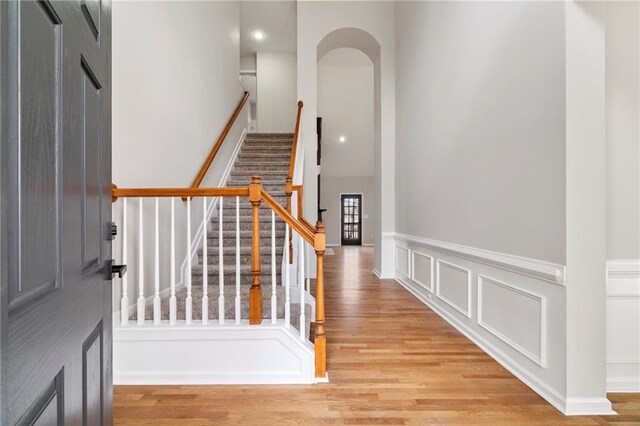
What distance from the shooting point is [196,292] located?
2.94 m

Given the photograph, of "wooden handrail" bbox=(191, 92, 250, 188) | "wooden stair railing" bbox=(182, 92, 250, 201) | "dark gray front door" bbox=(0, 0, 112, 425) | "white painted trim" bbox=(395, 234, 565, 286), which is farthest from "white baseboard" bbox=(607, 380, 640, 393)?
"wooden handrail" bbox=(191, 92, 250, 188)

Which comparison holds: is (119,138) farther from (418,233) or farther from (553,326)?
(418,233)

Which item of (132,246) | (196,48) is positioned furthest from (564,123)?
(196,48)

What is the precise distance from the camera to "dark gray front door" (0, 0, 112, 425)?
50 cm

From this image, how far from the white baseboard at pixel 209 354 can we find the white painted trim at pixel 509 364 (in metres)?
1.32

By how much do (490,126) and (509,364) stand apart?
1.69 metres

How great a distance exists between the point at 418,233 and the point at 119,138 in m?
3.27

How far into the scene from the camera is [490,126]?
2.60m

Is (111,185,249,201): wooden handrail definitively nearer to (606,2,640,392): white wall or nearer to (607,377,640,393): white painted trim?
(606,2,640,392): white wall

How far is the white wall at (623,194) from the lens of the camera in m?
2.03

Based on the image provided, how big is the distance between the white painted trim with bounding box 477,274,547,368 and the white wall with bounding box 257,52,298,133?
6.99 metres

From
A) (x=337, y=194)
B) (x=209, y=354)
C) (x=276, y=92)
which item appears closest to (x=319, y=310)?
(x=209, y=354)

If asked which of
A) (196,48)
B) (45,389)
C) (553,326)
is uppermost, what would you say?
(196,48)

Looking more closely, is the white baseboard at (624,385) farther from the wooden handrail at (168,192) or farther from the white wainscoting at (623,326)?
the wooden handrail at (168,192)
